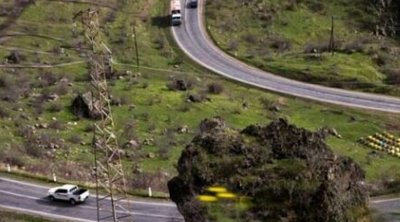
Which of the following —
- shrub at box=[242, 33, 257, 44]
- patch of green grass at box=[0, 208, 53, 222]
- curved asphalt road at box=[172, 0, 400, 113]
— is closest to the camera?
patch of green grass at box=[0, 208, 53, 222]

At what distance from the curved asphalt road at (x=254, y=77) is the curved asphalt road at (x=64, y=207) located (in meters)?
37.3

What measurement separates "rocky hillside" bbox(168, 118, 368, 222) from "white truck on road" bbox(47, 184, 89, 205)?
57.4 feet

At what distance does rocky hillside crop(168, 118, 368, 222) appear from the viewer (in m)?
26.8

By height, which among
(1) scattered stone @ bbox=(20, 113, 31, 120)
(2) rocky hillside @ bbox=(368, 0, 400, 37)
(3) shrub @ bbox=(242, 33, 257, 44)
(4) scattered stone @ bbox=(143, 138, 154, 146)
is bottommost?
(4) scattered stone @ bbox=(143, 138, 154, 146)

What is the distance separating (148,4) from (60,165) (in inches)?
2086

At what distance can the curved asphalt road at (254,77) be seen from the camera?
261ft

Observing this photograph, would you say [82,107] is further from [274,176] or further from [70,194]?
[274,176]

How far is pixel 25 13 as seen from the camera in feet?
323

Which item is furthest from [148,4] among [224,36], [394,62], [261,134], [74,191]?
[261,134]

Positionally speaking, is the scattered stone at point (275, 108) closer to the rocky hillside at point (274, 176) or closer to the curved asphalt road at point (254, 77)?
the curved asphalt road at point (254, 77)

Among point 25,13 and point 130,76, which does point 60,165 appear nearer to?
point 130,76

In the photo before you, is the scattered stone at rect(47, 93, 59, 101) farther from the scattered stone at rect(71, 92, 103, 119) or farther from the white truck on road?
the white truck on road

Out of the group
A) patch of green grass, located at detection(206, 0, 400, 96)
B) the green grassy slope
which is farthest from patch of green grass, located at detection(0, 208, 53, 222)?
patch of green grass, located at detection(206, 0, 400, 96)

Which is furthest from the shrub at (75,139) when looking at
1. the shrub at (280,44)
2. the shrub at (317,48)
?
the shrub at (280,44)
